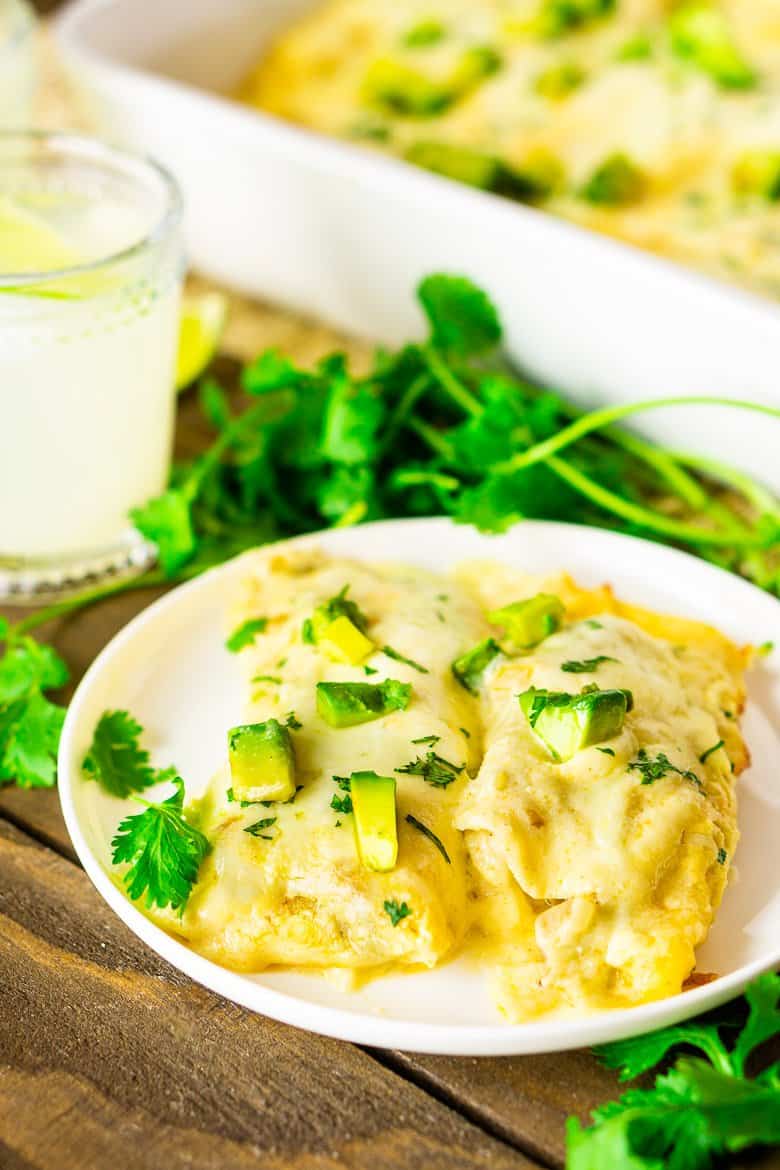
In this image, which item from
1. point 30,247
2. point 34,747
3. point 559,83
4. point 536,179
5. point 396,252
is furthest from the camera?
point 559,83

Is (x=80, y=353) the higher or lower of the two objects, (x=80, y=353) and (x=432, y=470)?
the higher

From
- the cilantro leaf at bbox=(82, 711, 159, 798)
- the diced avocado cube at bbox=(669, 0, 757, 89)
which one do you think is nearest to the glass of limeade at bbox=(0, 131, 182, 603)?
the cilantro leaf at bbox=(82, 711, 159, 798)

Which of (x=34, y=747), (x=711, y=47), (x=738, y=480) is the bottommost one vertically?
(x=34, y=747)

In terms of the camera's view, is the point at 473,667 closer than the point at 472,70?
Yes

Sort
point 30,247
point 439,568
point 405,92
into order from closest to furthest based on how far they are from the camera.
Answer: point 439,568 → point 30,247 → point 405,92

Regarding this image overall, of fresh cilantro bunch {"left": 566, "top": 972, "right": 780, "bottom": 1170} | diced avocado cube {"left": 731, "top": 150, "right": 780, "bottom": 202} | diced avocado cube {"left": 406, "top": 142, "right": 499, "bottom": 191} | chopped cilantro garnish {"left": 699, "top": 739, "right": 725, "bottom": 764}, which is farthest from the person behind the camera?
diced avocado cube {"left": 406, "top": 142, "right": 499, "bottom": 191}

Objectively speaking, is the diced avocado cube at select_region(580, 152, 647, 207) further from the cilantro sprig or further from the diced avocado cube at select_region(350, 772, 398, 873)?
the diced avocado cube at select_region(350, 772, 398, 873)

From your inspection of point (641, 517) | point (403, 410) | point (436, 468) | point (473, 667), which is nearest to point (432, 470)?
point (436, 468)

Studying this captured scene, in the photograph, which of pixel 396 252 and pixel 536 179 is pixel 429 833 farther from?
Answer: pixel 536 179
